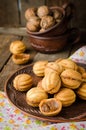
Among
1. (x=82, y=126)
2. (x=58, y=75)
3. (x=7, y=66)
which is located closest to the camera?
(x=82, y=126)

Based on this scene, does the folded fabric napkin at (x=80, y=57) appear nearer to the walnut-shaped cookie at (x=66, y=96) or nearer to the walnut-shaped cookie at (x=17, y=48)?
the walnut-shaped cookie at (x=17, y=48)

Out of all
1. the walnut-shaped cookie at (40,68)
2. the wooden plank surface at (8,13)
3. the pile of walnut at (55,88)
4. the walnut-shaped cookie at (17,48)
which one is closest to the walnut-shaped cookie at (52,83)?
the pile of walnut at (55,88)

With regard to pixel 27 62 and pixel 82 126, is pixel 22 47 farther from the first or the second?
pixel 82 126

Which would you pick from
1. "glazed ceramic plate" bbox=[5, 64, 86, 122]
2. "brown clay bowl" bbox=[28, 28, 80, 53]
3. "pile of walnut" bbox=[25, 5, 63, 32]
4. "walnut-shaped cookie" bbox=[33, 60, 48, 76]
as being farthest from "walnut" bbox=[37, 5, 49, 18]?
"glazed ceramic plate" bbox=[5, 64, 86, 122]

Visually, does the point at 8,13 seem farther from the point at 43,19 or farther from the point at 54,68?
the point at 54,68

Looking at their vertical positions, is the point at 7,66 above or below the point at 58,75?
below

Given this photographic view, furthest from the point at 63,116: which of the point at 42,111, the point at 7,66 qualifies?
the point at 7,66

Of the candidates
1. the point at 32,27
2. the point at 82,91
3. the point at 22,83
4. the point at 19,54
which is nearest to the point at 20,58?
the point at 19,54
